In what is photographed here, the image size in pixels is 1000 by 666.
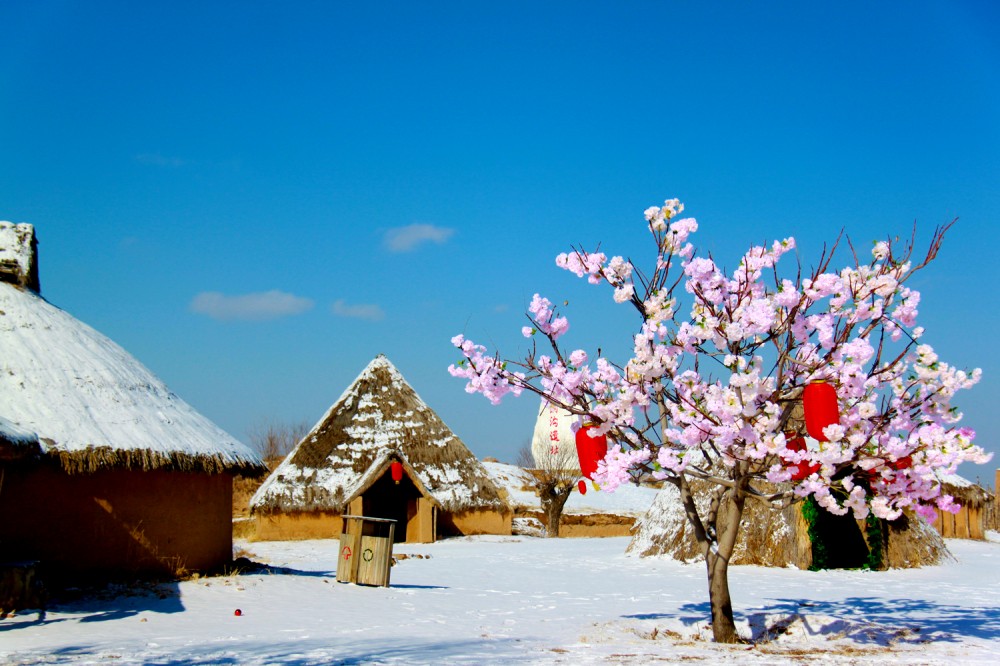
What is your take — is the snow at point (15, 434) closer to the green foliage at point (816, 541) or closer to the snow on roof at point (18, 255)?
the snow on roof at point (18, 255)

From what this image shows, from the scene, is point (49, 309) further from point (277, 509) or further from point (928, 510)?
point (928, 510)

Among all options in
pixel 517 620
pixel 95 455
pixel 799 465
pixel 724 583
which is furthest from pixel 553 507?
pixel 799 465

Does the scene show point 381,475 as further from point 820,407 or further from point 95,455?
point 820,407

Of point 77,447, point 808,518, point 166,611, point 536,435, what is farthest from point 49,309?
point 536,435

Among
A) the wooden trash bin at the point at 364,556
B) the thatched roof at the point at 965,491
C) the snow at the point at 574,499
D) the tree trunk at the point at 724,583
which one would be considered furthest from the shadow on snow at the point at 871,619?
the snow at the point at 574,499

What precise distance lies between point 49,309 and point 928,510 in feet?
41.5

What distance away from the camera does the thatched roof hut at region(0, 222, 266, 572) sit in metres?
12.1

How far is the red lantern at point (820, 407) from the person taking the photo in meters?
8.45

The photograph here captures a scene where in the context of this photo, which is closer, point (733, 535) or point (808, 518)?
point (733, 535)

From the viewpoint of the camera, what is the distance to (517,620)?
11.0 m

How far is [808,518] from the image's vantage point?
17703mm

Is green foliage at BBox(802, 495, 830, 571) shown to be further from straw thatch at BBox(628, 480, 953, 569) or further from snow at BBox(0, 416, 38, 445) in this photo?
snow at BBox(0, 416, 38, 445)

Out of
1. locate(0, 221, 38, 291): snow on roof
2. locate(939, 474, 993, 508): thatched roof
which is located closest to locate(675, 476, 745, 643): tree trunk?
locate(0, 221, 38, 291): snow on roof

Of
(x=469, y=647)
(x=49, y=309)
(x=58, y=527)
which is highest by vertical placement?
(x=49, y=309)
